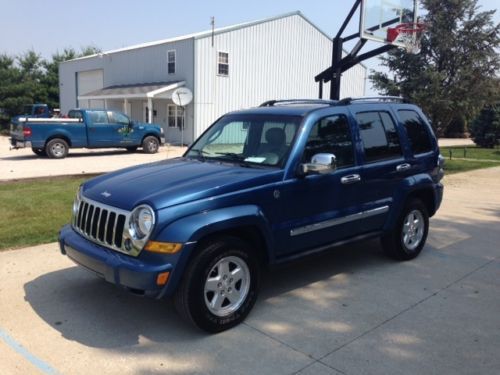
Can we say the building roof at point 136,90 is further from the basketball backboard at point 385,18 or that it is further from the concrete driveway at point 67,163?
the basketball backboard at point 385,18

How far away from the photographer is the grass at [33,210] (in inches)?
257

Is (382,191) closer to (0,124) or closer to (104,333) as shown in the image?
(104,333)

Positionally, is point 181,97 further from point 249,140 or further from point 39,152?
point 249,140

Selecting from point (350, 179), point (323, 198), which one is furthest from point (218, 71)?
point (323, 198)

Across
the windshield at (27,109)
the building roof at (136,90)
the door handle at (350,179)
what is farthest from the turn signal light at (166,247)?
the windshield at (27,109)

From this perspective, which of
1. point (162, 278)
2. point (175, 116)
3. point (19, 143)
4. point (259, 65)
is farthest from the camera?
point (175, 116)

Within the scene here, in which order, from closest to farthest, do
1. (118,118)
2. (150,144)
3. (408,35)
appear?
(408,35), (118,118), (150,144)

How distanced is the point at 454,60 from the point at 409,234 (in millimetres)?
10803

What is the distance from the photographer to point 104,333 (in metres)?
3.93

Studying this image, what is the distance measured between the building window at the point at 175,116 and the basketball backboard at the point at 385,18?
1545 cm

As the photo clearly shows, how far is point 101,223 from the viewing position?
3.99 metres

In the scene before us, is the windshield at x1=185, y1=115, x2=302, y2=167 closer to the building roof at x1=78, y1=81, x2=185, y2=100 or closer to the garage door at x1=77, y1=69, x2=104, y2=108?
the building roof at x1=78, y1=81, x2=185, y2=100

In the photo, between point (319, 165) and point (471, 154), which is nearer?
point (319, 165)

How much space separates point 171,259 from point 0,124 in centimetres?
4007
